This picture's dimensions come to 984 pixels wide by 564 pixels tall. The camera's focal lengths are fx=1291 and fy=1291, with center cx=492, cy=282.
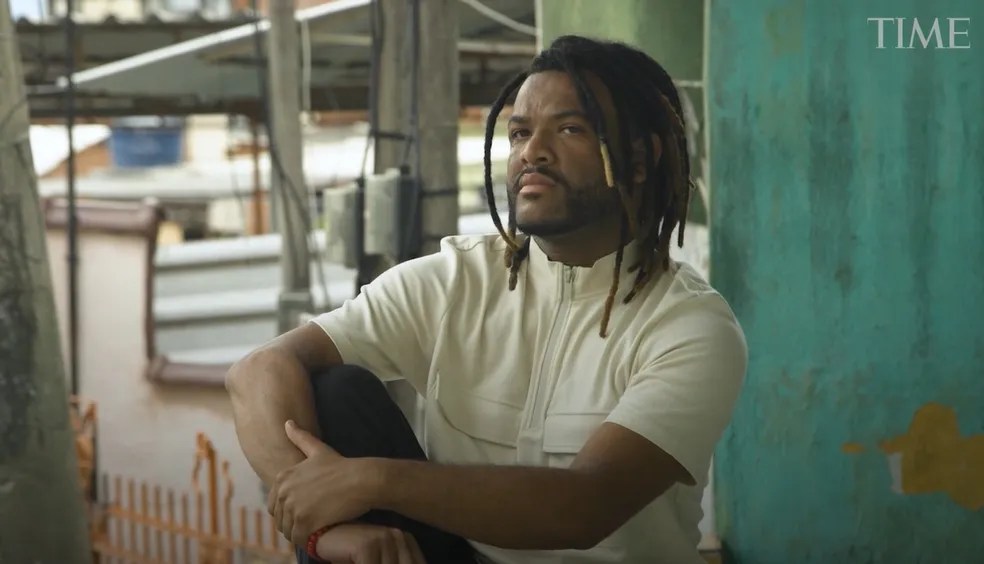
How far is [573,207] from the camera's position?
161cm

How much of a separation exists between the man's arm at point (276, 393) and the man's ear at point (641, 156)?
1.50ft

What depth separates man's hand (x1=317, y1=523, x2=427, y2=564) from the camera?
1.49m

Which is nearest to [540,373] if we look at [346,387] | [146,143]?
[346,387]

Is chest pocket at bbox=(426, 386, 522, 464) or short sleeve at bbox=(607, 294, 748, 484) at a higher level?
short sleeve at bbox=(607, 294, 748, 484)

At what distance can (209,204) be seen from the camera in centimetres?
812

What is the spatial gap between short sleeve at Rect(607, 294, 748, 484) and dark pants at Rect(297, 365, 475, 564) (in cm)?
29

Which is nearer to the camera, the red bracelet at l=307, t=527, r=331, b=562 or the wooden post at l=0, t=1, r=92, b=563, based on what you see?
the red bracelet at l=307, t=527, r=331, b=562

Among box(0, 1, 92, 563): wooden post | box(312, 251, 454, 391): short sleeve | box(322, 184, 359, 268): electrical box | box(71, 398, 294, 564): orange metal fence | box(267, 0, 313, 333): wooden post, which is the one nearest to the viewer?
box(312, 251, 454, 391): short sleeve

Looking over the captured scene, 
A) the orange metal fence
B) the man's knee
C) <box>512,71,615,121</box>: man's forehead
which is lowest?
the orange metal fence

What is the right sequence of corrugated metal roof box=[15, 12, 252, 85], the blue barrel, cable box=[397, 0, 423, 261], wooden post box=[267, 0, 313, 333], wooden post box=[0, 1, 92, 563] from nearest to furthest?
1. wooden post box=[0, 1, 92, 563]
2. cable box=[397, 0, 423, 261]
3. wooden post box=[267, 0, 313, 333]
4. corrugated metal roof box=[15, 12, 252, 85]
5. the blue barrel

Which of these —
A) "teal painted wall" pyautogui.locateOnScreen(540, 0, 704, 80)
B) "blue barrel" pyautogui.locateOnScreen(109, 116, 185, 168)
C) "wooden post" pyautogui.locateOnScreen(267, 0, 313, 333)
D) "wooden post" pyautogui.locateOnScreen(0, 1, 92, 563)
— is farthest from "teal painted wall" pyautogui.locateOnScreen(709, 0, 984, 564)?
"blue barrel" pyautogui.locateOnScreen(109, 116, 185, 168)

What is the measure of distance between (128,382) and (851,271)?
3.29 metres

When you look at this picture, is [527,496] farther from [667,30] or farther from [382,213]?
[382,213]

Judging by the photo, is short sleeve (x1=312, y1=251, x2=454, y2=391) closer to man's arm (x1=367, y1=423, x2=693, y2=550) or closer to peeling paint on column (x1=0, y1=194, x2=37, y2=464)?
man's arm (x1=367, y1=423, x2=693, y2=550)
